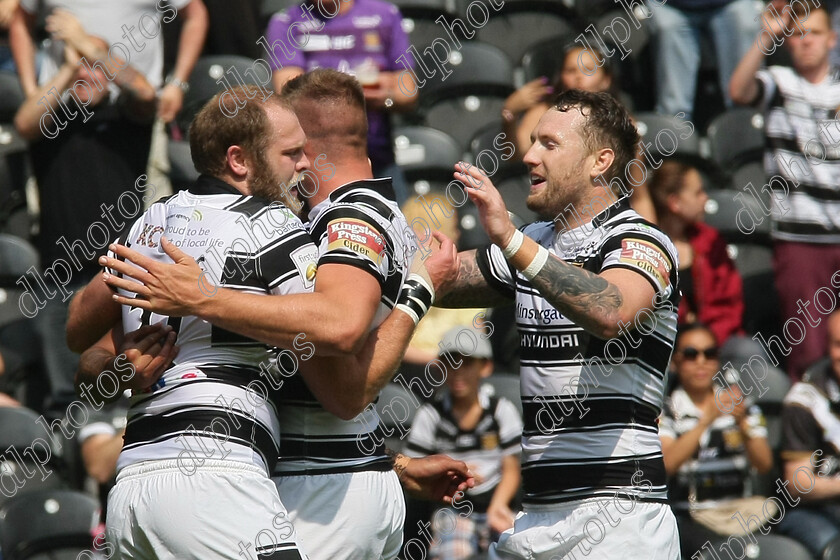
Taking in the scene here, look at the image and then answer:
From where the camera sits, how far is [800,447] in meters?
7.02

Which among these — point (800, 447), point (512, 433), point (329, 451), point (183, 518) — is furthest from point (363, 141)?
point (800, 447)

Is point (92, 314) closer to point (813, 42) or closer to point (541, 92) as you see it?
point (541, 92)

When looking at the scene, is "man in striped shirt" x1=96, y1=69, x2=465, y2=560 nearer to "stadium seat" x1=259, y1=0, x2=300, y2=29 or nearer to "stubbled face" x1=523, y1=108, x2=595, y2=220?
"stubbled face" x1=523, y1=108, x2=595, y2=220

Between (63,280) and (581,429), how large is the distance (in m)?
3.94

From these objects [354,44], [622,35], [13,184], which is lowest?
[13,184]

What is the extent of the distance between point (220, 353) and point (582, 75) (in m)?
4.90

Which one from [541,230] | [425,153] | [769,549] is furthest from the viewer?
[425,153]

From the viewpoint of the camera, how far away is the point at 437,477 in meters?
4.43

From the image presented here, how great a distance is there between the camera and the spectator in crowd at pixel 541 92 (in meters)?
8.00

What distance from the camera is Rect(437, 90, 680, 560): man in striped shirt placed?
13.3 ft

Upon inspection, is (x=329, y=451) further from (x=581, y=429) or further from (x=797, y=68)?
(x=797, y=68)

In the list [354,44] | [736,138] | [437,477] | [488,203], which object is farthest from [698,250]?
[488,203]

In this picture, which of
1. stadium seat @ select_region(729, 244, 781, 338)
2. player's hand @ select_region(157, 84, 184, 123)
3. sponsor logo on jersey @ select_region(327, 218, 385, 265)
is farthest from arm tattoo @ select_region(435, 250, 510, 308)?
stadium seat @ select_region(729, 244, 781, 338)

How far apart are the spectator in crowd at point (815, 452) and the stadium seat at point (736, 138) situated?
101 inches
